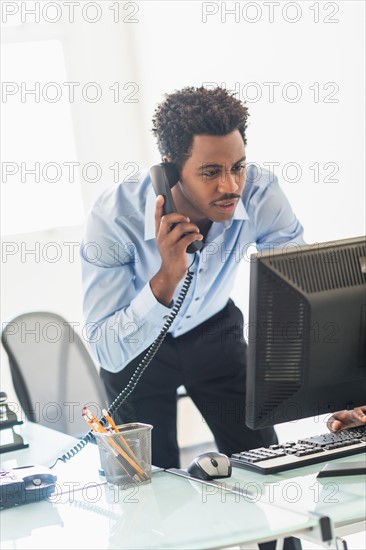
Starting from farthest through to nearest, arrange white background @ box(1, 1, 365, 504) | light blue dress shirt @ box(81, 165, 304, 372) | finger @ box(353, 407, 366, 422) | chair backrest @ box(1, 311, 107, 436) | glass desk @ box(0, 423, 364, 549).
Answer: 1. white background @ box(1, 1, 365, 504)
2. chair backrest @ box(1, 311, 107, 436)
3. light blue dress shirt @ box(81, 165, 304, 372)
4. finger @ box(353, 407, 366, 422)
5. glass desk @ box(0, 423, 364, 549)

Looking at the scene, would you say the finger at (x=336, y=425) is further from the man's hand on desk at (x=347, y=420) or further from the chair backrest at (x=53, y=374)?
the chair backrest at (x=53, y=374)

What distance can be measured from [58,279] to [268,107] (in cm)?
149

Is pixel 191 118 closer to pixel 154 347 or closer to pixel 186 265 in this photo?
pixel 186 265

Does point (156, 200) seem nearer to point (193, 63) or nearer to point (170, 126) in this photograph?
point (170, 126)

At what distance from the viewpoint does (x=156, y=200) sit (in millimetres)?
2082

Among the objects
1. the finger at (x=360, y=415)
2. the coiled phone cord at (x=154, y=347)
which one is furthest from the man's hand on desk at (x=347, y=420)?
the coiled phone cord at (x=154, y=347)

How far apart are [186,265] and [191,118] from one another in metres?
0.46

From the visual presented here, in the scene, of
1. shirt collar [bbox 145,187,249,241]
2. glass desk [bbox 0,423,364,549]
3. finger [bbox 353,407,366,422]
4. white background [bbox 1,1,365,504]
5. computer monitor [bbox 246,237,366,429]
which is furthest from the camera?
white background [bbox 1,1,365,504]

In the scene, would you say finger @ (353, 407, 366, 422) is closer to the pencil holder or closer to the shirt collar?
the pencil holder

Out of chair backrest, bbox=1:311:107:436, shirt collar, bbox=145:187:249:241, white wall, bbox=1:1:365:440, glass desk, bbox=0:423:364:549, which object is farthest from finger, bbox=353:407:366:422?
white wall, bbox=1:1:365:440

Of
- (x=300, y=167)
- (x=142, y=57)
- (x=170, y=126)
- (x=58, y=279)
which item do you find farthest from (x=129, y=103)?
(x=170, y=126)

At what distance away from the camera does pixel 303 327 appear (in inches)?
55.0

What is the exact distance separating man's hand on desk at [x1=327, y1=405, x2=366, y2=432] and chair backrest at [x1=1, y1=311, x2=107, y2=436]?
1.13 meters

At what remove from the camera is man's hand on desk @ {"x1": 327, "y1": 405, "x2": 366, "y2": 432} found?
5.58ft
